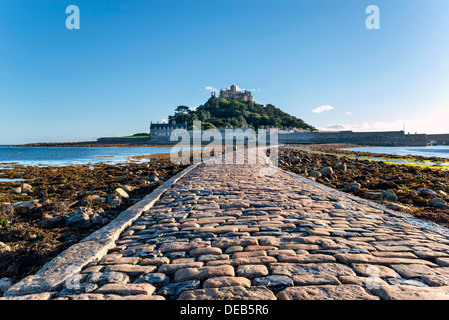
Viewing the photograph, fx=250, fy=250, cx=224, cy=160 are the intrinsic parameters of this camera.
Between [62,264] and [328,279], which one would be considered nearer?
[328,279]

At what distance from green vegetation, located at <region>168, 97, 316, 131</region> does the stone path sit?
268 feet

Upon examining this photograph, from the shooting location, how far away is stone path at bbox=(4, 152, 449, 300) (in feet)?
6.38

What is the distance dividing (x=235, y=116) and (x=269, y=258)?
340ft

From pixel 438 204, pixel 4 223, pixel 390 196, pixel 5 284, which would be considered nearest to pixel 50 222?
pixel 4 223

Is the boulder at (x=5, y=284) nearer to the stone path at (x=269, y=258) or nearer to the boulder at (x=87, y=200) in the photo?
the stone path at (x=269, y=258)

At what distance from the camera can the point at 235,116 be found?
4109 inches

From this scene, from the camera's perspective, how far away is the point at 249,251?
2.69m

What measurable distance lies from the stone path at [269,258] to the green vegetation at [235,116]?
8161 cm

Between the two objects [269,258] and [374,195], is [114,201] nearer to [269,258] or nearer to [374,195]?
[269,258]

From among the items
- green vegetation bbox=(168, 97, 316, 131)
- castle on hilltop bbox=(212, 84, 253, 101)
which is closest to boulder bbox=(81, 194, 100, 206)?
green vegetation bbox=(168, 97, 316, 131)
